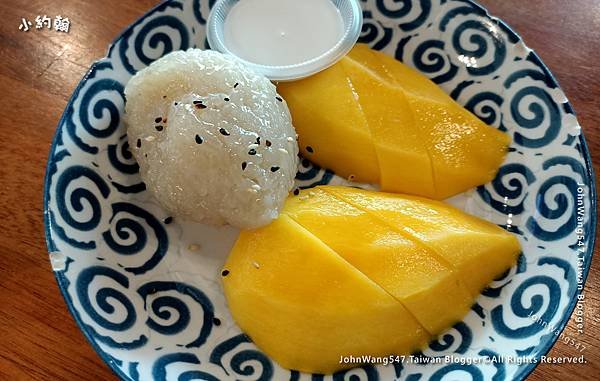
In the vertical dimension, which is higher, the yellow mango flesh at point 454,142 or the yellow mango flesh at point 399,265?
the yellow mango flesh at point 454,142

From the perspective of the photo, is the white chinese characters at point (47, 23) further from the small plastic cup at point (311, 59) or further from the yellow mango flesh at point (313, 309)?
the yellow mango flesh at point (313, 309)

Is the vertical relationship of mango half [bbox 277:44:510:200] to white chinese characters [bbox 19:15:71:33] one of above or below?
above

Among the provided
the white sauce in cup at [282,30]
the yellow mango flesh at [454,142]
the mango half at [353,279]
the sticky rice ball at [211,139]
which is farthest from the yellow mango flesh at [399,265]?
the white sauce in cup at [282,30]

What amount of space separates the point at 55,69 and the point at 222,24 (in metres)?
0.74

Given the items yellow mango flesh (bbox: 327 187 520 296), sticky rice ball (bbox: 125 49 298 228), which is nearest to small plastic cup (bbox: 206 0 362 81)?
sticky rice ball (bbox: 125 49 298 228)

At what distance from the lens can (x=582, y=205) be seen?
1.90 meters

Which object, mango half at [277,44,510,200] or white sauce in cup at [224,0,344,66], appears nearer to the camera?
mango half at [277,44,510,200]

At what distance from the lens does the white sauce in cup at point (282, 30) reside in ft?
7.04

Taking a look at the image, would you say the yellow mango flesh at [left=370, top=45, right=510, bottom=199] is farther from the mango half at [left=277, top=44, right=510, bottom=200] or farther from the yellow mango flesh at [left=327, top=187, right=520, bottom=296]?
the yellow mango flesh at [left=327, top=187, right=520, bottom=296]

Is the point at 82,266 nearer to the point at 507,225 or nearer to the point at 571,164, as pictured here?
the point at 507,225

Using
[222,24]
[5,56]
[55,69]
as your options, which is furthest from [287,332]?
[5,56]

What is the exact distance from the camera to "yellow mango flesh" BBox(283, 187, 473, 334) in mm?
1740

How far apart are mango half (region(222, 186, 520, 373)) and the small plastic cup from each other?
520mm

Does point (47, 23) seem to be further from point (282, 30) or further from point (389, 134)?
point (389, 134)
